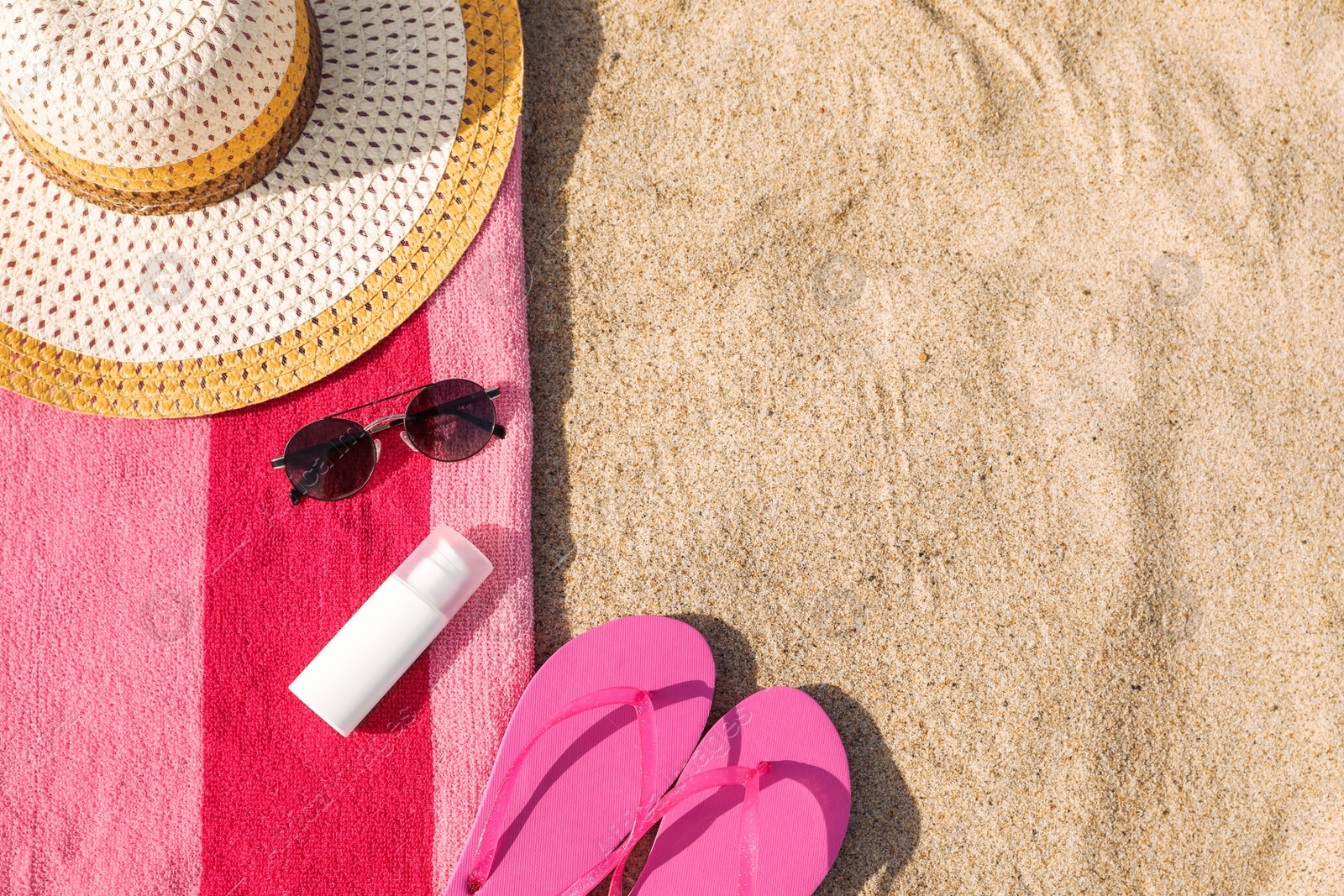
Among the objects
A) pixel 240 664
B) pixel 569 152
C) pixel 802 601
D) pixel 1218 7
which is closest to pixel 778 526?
pixel 802 601

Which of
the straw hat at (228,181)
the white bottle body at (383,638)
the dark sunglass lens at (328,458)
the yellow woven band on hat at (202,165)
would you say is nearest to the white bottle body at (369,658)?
the white bottle body at (383,638)

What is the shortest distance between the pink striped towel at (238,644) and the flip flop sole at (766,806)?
0.85 feet

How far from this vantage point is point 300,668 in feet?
3.23

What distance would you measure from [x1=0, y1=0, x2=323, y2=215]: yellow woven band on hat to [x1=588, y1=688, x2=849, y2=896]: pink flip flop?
86 centimetres

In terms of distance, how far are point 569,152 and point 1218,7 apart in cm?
95

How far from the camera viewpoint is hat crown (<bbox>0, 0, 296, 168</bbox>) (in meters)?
0.76

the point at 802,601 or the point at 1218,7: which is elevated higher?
the point at 1218,7

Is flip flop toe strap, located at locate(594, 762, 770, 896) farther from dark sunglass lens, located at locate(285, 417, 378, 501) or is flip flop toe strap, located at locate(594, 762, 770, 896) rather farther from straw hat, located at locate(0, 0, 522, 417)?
straw hat, located at locate(0, 0, 522, 417)

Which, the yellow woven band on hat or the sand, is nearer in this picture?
the yellow woven band on hat

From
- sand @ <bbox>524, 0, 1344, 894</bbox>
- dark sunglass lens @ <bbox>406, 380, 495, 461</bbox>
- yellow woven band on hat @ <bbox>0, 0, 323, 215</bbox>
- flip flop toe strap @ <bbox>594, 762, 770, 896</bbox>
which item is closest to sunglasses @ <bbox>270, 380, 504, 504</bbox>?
dark sunglass lens @ <bbox>406, 380, 495, 461</bbox>

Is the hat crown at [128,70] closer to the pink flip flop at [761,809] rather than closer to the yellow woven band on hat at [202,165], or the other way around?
the yellow woven band on hat at [202,165]

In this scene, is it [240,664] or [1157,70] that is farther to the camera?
[1157,70]

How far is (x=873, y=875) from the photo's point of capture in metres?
1.01

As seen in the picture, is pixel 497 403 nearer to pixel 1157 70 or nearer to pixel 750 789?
pixel 750 789
